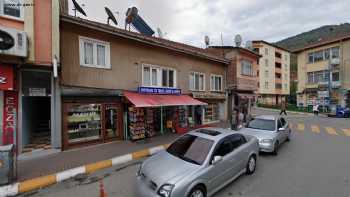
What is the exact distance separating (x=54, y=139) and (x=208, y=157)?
7.26 metres

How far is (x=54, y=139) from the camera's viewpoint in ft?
29.0

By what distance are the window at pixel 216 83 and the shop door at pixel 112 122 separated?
9.06 meters

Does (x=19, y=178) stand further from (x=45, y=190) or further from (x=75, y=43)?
(x=75, y=43)

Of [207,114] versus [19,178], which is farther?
[207,114]

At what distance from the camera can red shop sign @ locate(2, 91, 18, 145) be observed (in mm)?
8156

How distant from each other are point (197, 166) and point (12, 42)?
304 inches

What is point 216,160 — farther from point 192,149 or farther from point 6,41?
point 6,41

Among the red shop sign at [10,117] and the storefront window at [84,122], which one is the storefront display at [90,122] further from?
the red shop sign at [10,117]

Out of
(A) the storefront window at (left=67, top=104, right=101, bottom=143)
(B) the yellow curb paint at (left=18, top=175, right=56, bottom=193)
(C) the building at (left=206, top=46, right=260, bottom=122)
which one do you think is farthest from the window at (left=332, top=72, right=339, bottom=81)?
(B) the yellow curb paint at (left=18, top=175, right=56, bottom=193)

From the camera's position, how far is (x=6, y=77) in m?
7.77

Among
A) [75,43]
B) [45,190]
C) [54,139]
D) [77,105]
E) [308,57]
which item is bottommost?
[45,190]

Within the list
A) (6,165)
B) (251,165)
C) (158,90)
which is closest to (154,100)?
(158,90)

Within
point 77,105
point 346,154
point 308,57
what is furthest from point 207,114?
point 308,57

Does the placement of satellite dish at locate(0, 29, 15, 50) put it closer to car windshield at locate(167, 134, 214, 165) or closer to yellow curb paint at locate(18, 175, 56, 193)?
yellow curb paint at locate(18, 175, 56, 193)
